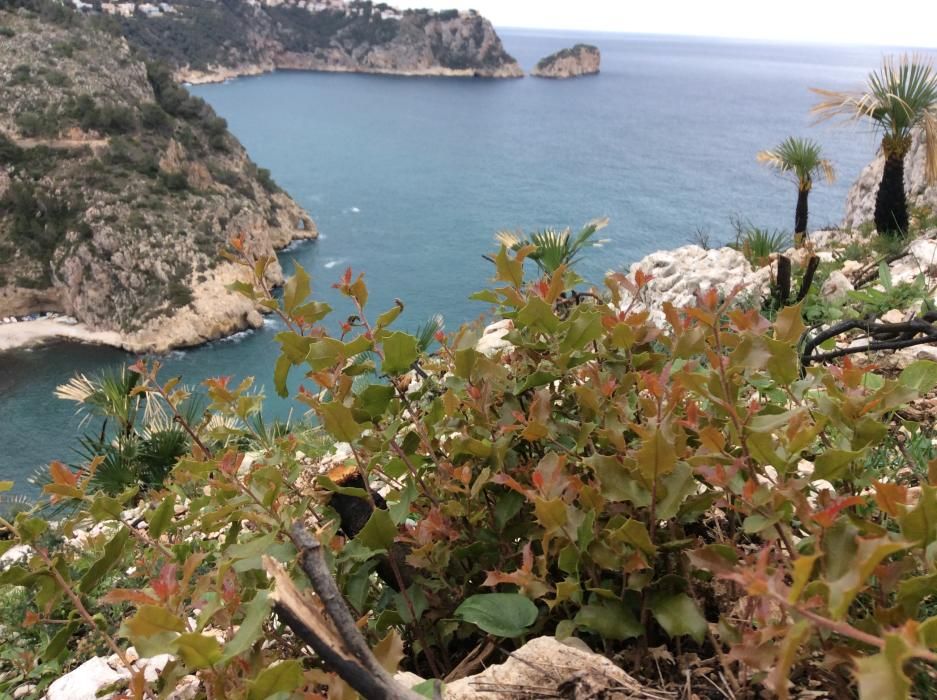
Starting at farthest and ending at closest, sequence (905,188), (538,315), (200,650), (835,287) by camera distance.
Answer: (905,188)
(835,287)
(538,315)
(200,650)

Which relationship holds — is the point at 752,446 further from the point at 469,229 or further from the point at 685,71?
the point at 685,71

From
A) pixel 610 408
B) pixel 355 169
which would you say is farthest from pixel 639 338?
pixel 355 169

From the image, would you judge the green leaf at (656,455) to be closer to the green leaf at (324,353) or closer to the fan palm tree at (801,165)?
the green leaf at (324,353)

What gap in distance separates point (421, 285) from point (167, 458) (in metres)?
39.7

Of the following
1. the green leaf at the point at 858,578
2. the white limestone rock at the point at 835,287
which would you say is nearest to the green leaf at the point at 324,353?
the green leaf at the point at 858,578

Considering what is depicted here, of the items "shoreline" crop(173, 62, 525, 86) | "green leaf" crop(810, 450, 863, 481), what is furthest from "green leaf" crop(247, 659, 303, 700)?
"shoreline" crop(173, 62, 525, 86)

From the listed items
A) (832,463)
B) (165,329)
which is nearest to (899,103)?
(832,463)

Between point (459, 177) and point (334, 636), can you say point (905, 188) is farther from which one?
point (459, 177)

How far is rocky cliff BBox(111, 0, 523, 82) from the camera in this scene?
11362 cm

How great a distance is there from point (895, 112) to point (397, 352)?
377 inches

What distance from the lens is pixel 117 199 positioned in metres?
43.2

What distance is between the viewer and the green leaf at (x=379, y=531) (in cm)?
100

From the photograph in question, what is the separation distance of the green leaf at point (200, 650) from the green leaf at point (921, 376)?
37.8 inches

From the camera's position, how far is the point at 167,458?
4.72 meters
